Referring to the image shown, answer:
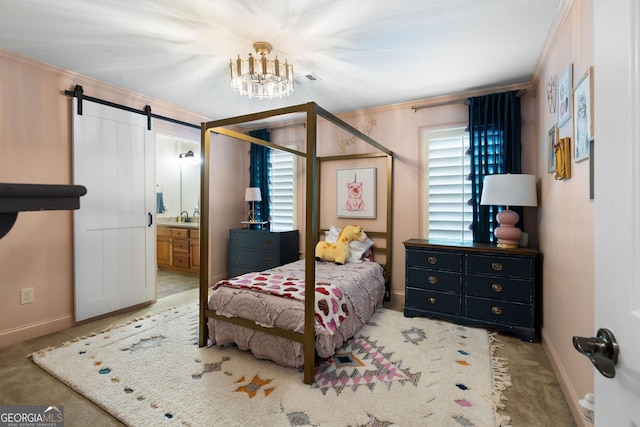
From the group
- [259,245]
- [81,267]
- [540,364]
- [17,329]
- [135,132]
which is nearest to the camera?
[540,364]

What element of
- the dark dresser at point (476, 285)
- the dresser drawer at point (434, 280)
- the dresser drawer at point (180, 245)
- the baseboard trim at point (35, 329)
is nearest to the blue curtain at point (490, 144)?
the dark dresser at point (476, 285)

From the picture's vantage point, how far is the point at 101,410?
1817mm

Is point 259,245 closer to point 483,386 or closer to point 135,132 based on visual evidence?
point 135,132

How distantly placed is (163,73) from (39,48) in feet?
2.95

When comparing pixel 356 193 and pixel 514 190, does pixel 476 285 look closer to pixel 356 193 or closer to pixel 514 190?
pixel 514 190

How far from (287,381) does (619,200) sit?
2.06m

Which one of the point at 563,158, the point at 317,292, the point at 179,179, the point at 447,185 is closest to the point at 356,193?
the point at 447,185

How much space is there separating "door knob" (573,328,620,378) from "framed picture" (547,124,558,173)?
6.76 ft

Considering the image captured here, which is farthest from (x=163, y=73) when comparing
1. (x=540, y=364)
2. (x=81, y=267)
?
(x=540, y=364)

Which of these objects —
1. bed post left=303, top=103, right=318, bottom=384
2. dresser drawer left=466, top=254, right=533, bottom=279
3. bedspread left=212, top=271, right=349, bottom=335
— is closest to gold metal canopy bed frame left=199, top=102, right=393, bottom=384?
bed post left=303, top=103, right=318, bottom=384

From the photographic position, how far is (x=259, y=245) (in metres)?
4.31

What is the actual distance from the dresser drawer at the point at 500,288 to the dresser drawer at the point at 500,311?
0.05 m

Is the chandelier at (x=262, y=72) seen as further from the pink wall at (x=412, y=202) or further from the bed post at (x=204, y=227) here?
the pink wall at (x=412, y=202)
